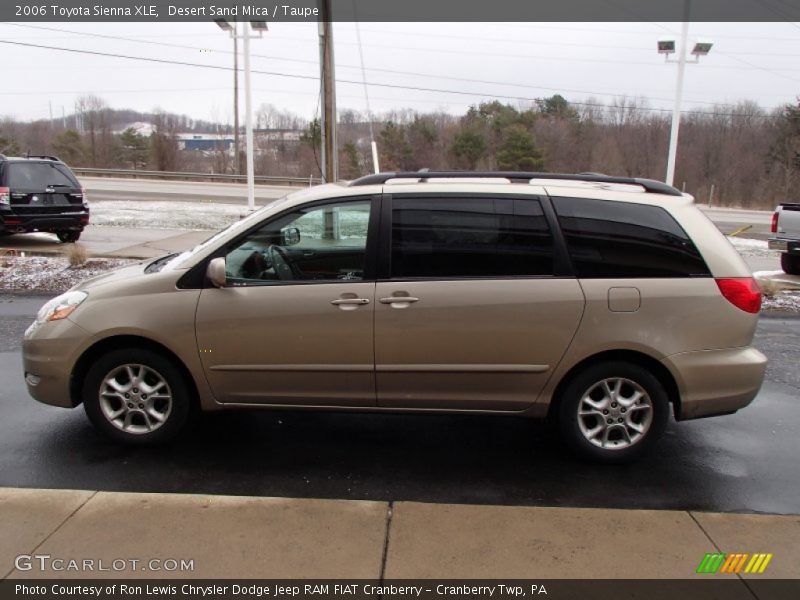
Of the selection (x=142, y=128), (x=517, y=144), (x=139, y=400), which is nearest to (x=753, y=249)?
(x=139, y=400)

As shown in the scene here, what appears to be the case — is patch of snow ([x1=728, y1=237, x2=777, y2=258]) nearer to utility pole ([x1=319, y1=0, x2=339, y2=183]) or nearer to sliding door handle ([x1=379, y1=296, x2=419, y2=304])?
utility pole ([x1=319, y1=0, x2=339, y2=183])

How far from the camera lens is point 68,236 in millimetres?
13367

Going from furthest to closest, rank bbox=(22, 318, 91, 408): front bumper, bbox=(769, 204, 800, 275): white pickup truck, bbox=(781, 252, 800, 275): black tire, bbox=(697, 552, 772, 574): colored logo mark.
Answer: bbox=(781, 252, 800, 275): black tire → bbox=(769, 204, 800, 275): white pickup truck → bbox=(22, 318, 91, 408): front bumper → bbox=(697, 552, 772, 574): colored logo mark

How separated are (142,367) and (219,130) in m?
65.0

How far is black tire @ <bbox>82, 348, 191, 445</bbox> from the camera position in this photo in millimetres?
3715

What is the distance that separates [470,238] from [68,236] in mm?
12554

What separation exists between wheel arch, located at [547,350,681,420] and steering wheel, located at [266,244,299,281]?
180cm

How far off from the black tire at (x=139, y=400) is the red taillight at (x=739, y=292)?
11.0ft

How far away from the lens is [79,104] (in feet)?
210

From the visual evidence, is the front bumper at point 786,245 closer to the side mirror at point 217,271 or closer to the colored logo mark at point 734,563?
the colored logo mark at point 734,563

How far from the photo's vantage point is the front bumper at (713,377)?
354 cm

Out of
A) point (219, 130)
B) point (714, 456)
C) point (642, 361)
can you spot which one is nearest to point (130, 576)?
point (642, 361)

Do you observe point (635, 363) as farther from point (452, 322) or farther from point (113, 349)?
point (113, 349)
